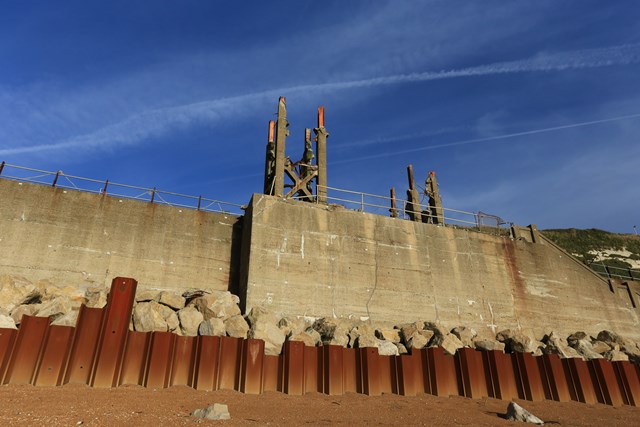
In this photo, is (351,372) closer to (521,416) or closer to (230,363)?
(230,363)

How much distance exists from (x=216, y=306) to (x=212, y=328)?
4.84 ft

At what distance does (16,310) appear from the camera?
1049 cm

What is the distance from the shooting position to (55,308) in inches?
413

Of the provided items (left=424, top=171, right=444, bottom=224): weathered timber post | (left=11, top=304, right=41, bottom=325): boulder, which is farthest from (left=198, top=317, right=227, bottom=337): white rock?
(left=424, top=171, right=444, bottom=224): weathered timber post

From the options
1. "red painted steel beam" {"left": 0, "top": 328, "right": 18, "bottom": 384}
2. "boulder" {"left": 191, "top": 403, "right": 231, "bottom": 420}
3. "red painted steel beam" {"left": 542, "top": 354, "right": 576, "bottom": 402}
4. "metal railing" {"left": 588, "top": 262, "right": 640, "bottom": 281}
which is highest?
"metal railing" {"left": 588, "top": 262, "right": 640, "bottom": 281}

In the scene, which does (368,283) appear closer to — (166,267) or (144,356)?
(166,267)

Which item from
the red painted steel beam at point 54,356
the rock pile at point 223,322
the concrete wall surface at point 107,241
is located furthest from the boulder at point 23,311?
the concrete wall surface at point 107,241

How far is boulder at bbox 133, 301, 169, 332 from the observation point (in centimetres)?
1040

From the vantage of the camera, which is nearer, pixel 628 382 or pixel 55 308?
pixel 55 308

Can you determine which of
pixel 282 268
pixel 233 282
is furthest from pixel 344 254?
pixel 233 282

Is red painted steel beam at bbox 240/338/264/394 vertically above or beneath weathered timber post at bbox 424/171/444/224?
beneath

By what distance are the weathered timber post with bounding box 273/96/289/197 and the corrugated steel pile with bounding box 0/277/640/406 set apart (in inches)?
376

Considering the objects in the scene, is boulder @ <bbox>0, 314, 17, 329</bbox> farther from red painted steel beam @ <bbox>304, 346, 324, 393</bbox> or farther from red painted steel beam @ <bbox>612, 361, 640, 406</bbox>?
red painted steel beam @ <bbox>612, 361, 640, 406</bbox>

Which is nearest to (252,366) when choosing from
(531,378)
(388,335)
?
(388,335)
